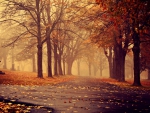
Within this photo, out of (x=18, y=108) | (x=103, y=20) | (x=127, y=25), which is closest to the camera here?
(x=18, y=108)

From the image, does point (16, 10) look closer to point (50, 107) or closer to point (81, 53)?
→ point (50, 107)

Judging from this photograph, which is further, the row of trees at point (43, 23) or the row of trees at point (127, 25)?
the row of trees at point (43, 23)

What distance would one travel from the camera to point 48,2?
999 inches

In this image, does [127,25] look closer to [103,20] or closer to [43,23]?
[103,20]

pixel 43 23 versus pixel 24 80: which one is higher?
pixel 43 23

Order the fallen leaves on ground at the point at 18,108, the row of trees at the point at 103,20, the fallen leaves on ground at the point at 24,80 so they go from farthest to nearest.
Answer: the fallen leaves on ground at the point at 24,80 → the row of trees at the point at 103,20 → the fallen leaves on ground at the point at 18,108

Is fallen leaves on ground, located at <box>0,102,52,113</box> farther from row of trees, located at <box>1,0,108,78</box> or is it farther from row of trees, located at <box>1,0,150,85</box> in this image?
row of trees, located at <box>1,0,108,78</box>

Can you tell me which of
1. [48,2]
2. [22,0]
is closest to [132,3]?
[48,2]

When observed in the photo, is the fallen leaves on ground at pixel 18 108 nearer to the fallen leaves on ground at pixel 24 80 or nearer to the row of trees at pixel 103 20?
the row of trees at pixel 103 20

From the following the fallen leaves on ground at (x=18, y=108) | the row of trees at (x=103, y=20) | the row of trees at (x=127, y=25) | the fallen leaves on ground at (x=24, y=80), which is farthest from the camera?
the fallen leaves on ground at (x=24, y=80)

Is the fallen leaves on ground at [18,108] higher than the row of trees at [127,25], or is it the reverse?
the row of trees at [127,25]

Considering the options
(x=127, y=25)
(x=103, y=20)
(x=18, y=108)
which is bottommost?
(x=18, y=108)

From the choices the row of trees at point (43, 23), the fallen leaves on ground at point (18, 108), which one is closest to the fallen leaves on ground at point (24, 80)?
the row of trees at point (43, 23)

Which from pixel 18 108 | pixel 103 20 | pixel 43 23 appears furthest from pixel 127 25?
pixel 18 108
